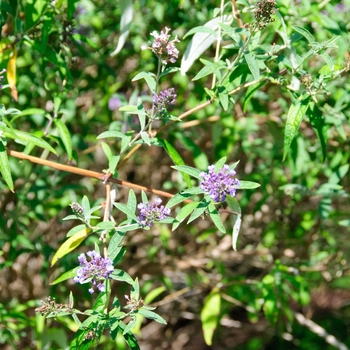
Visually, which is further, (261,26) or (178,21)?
(178,21)

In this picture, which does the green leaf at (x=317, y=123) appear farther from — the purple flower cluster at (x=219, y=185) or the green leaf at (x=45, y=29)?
the green leaf at (x=45, y=29)

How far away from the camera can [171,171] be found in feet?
9.16

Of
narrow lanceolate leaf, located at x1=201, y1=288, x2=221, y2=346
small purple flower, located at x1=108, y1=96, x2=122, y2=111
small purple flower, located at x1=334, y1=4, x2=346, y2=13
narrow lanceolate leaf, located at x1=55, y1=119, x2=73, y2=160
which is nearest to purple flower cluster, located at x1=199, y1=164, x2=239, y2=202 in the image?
narrow lanceolate leaf, located at x1=55, y1=119, x2=73, y2=160

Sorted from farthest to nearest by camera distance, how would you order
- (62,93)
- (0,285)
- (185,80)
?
1. (0,285)
2. (185,80)
3. (62,93)

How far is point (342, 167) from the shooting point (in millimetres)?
1904

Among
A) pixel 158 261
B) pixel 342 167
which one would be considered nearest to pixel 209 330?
pixel 158 261

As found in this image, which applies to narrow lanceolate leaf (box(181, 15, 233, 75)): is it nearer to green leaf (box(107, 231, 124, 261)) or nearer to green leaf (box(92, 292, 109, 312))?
green leaf (box(107, 231, 124, 261))

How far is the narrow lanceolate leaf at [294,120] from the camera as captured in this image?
1.27 m

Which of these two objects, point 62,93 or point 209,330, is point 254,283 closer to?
point 209,330

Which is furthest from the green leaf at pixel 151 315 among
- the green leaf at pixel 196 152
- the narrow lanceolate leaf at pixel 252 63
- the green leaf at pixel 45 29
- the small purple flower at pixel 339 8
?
the small purple flower at pixel 339 8

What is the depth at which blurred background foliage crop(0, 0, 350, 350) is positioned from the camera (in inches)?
66.2

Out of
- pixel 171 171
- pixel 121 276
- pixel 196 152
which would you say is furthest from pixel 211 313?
pixel 121 276

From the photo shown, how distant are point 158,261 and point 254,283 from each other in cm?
57

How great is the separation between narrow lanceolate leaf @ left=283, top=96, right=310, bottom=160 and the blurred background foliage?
21 cm
